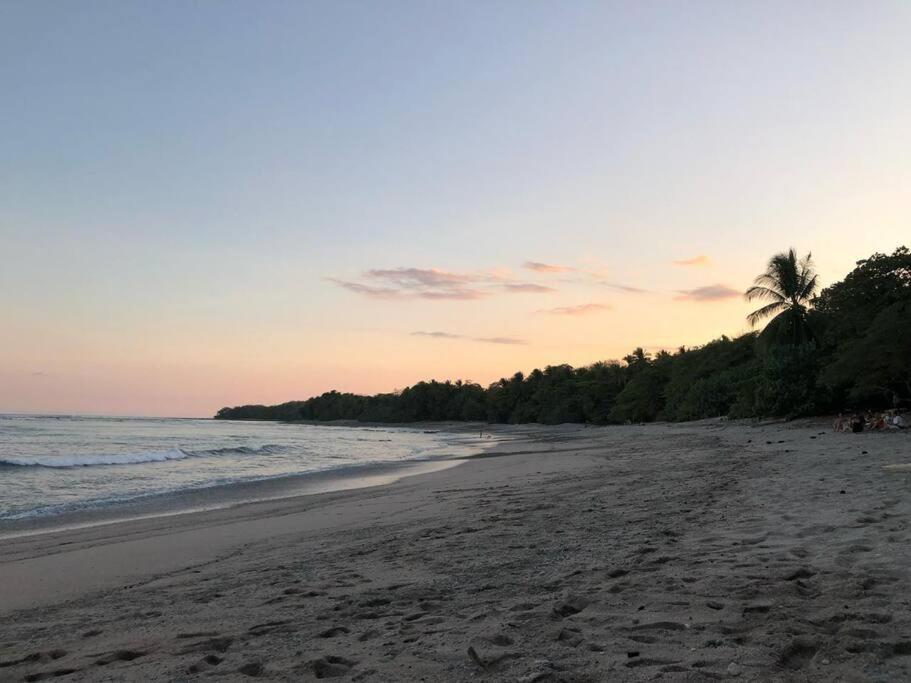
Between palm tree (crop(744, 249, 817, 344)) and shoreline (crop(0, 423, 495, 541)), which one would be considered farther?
palm tree (crop(744, 249, 817, 344))

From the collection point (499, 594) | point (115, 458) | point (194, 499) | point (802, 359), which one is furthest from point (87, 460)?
point (802, 359)

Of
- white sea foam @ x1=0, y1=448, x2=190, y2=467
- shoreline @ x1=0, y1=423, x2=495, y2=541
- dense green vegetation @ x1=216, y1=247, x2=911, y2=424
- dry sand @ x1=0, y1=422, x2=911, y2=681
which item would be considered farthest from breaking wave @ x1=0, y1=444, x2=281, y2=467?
dense green vegetation @ x1=216, y1=247, x2=911, y2=424

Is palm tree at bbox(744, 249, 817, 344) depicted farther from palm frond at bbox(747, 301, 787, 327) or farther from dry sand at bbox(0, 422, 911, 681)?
dry sand at bbox(0, 422, 911, 681)

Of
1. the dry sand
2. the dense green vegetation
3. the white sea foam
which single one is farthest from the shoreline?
the dense green vegetation

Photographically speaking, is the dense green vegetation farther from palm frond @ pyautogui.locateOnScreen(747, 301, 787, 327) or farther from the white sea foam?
the white sea foam

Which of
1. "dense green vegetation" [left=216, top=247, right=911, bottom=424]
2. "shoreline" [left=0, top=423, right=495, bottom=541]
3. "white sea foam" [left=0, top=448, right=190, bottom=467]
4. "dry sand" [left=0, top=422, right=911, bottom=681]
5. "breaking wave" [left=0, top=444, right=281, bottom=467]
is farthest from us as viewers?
"dense green vegetation" [left=216, top=247, right=911, bottom=424]

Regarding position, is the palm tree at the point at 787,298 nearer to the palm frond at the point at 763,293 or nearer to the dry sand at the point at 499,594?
the palm frond at the point at 763,293

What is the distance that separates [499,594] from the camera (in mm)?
4602

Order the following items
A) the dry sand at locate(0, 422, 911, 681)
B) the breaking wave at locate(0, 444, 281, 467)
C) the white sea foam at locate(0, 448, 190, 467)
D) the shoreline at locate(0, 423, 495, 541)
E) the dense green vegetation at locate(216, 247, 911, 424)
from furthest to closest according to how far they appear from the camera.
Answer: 1. the dense green vegetation at locate(216, 247, 911, 424)
2. the breaking wave at locate(0, 444, 281, 467)
3. the white sea foam at locate(0, 448, 190, 467)
4. the shoreline at locate(0, 423, 495, 541)
5. the dry sand at locate(0, 422, 911, 681)

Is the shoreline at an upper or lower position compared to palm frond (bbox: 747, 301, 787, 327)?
lower

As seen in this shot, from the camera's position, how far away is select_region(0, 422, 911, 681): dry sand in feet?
10.8

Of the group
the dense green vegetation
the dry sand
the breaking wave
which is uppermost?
the dense green vegetation

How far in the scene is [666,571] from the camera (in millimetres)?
4832

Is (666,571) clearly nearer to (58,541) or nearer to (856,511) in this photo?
(856,511)
